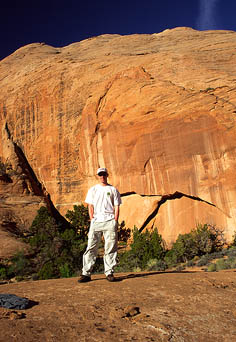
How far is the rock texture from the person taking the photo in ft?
60.3

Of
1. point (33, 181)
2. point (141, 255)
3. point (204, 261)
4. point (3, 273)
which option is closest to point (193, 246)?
point (204, 261)

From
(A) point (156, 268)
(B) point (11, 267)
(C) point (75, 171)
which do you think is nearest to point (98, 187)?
(A) point (156, 268)

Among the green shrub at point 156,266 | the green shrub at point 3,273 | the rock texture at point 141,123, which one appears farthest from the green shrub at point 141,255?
the green shrub at point 3,273

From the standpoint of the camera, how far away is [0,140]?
28531 mm

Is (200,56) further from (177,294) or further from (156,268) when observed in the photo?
(177,294)

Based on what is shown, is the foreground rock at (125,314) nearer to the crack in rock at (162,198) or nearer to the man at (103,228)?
the man at (103,228)

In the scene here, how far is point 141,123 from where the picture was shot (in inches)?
817

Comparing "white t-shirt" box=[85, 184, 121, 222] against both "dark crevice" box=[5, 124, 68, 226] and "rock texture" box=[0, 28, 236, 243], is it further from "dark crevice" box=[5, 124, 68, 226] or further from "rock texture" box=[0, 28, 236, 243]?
"dark crevice" box=[5, 124, 68, 226]

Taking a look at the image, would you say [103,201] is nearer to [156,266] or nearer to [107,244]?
[107,244]

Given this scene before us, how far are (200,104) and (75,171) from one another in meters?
13.2

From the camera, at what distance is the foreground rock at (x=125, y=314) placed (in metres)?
2.36

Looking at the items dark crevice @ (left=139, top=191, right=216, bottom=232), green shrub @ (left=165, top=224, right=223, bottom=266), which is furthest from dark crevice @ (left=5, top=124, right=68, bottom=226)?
green shrub @ (left=165, top=224, right=223, bottom=266)

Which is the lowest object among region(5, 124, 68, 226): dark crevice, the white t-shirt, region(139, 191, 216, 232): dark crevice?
the white t-shirt

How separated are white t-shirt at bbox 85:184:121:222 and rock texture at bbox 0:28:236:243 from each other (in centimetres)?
1482
